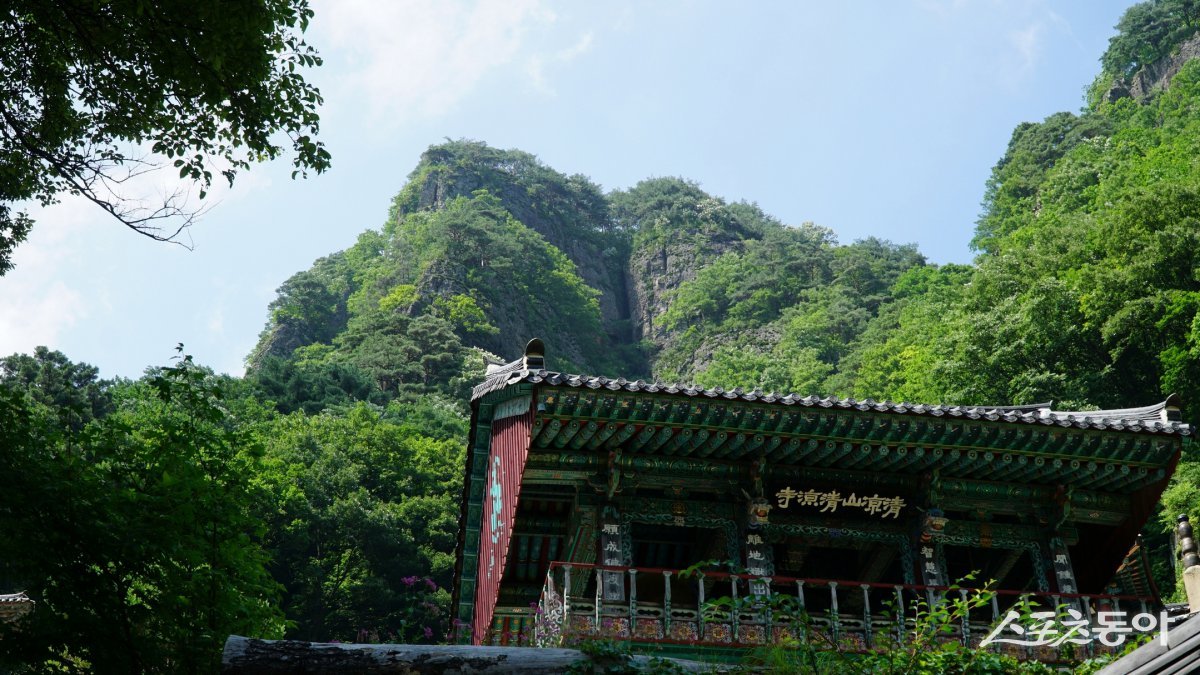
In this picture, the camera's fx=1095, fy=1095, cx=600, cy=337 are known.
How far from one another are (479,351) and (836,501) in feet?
167

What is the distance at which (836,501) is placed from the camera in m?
13.4

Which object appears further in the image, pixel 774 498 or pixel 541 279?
pixel 541 279

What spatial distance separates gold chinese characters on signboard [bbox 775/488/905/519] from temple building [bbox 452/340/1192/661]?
0.02m

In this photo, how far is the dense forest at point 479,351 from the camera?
27.4ft

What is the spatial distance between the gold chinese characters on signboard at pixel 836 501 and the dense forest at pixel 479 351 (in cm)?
587

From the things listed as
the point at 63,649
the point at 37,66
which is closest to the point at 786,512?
the point at 63,649

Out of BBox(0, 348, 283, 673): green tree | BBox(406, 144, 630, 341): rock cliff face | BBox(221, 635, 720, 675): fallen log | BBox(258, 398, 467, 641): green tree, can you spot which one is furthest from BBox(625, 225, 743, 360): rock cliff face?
BBox(221, 635, 720, 675): fallen log

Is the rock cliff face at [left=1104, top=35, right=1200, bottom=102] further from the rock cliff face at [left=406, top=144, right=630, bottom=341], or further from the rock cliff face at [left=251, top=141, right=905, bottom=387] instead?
the rock cliff face at [left=406, top=144, right=630, bottom=341]

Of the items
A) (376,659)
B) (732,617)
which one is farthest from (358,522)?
(376,659)

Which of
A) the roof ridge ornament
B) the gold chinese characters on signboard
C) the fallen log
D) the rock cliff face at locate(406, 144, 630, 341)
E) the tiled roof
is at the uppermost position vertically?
the rock cliff face at locate(406, 144, 630, 341)

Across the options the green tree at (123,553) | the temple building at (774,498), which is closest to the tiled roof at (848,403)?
the temple building at (774,498)

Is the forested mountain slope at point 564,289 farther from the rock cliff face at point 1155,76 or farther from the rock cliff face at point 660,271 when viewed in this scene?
the rock cliff face at point 1155,76

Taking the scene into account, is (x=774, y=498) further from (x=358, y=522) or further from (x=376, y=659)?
(x=358, y=522)

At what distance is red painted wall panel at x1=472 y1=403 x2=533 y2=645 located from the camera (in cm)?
1273
